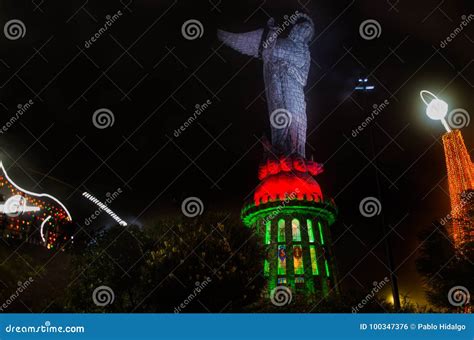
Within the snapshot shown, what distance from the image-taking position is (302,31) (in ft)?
201

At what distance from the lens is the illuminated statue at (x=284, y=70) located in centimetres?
5819

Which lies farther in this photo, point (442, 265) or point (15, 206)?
point (15, 206)

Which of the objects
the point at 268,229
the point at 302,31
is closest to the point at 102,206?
the point at 268,229

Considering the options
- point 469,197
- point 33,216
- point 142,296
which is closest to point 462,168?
point 469,197

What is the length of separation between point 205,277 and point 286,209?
3068 centimetres

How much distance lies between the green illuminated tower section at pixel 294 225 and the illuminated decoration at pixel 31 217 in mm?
24594

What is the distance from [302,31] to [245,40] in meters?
8.03

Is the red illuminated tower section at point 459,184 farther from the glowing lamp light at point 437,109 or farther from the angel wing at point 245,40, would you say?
the angel wing at point 245,40

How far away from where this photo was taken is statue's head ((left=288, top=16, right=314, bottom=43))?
200ft

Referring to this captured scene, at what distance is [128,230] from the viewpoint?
3300cm

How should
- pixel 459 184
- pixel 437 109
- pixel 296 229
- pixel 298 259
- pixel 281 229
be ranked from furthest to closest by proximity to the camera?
1. pixel 281 229
2. pixel 296 229
3. pixel 298 259
4. pixel 437 109
5. pixel 459 184

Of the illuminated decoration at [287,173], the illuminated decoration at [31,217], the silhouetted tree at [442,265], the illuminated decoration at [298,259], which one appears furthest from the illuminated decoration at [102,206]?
the silhouetted tree at [442,265]

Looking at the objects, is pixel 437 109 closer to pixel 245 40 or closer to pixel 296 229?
pixel 296 229
